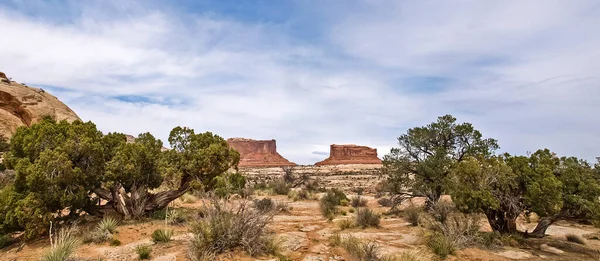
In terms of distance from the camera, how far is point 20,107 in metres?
33.6

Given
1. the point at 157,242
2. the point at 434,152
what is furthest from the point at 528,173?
the point at 157,242

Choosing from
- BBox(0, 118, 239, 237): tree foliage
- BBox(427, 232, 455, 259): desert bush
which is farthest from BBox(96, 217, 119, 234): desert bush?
BBox(427, 232, 455, 259): desert bush

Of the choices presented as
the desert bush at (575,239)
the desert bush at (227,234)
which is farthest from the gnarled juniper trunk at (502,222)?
the desert bush at (227,234)

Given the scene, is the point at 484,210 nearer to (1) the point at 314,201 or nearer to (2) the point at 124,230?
(2) the point at 124,230

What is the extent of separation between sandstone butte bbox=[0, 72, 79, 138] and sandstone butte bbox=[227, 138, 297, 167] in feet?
257

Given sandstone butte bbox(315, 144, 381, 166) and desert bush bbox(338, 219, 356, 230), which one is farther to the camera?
sandstone butte bbox(315, 144, 381, 166)

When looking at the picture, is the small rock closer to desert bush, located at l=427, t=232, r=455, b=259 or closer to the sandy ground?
the sandy ground

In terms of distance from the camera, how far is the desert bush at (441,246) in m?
7.49

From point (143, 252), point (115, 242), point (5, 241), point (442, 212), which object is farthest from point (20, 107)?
point (442, 212)

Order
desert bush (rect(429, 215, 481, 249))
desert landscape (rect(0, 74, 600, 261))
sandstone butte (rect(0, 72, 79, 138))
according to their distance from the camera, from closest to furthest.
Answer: desert landscape (rect(0, 74, 600, 261)) → desert bush (rect(429, 215, 481, 249)) → sandstone butte (rect(0, 72, 79, 138))

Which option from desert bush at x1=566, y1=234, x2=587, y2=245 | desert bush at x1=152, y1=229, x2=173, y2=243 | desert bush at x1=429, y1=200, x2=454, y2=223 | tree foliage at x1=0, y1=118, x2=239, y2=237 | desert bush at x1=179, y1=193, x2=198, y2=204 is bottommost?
desert bush at x1=566, y1=234, x2=587, y2=245

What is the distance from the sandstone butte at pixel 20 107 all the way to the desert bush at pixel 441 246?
36.2 metres

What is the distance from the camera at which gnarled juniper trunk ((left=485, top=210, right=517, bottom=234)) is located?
938 cm

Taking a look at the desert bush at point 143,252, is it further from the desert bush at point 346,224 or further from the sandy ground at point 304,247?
the desert bush at point 346,224
